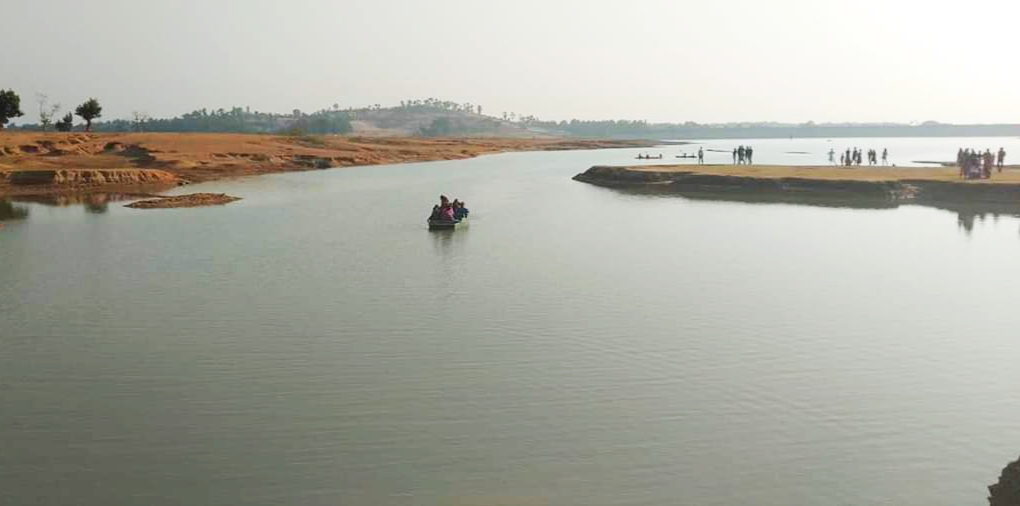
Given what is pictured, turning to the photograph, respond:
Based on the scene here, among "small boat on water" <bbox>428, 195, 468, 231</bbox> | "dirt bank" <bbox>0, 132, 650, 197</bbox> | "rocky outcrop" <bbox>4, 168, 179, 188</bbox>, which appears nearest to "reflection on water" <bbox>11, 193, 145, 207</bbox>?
"dirt bank" <bbox>0, 132, 650, 197</bbox>

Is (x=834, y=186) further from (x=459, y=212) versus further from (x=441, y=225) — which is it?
(x=441, y=225)

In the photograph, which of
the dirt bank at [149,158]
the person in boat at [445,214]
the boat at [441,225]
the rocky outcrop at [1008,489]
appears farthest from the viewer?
the dirt bank at [149,158]

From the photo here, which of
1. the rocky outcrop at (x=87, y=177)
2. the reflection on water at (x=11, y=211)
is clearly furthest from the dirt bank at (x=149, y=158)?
the reflection on water at (x=11, y=211)

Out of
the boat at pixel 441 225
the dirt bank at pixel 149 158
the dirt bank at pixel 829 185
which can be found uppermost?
the dirt bank at pixel 149 158

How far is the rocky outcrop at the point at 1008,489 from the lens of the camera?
35.4 ft

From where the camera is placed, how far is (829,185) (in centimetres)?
5838

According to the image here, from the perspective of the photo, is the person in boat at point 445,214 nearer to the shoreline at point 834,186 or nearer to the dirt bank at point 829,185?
the shoreline at point 834,186

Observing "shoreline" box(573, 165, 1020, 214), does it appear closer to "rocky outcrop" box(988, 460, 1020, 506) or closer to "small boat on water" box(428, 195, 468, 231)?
"small boat on water" box(428, 195, 468, 231)

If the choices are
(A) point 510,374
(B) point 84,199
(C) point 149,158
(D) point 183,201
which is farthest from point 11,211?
(A) point 510,374

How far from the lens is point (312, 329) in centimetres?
2177

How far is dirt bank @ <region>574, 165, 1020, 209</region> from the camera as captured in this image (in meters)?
53.2

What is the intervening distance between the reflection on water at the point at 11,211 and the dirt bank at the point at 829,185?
41957mm

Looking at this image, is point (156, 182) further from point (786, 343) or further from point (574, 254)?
point (786, 343)

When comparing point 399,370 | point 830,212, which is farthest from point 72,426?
point 830,212
